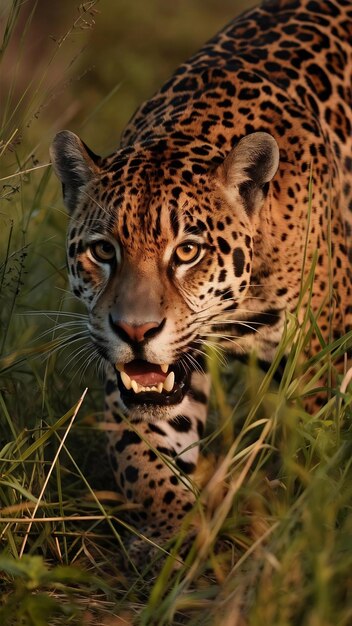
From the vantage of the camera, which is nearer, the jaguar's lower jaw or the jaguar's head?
the jaguar's head

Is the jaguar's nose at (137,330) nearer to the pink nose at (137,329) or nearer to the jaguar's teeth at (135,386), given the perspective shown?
the pink nose at (137,329)

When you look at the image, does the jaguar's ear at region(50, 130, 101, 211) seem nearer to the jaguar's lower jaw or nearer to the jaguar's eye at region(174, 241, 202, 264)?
the jaguar's eye at region(174, 241, 202, 264)

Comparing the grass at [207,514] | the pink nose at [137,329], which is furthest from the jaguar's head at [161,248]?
the grass at [207,514]

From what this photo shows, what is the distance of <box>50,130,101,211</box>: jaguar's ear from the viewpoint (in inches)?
202

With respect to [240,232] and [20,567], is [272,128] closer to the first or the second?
[240,232]

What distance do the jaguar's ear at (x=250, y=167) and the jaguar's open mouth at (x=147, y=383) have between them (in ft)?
2.53

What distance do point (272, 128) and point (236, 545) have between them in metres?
1.98

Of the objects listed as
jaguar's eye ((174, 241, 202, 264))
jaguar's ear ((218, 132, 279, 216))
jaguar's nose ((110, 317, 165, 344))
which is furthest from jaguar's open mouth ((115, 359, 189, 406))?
jaguar's ear ((218, 132, 279, 216))

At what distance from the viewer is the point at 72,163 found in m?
5.21

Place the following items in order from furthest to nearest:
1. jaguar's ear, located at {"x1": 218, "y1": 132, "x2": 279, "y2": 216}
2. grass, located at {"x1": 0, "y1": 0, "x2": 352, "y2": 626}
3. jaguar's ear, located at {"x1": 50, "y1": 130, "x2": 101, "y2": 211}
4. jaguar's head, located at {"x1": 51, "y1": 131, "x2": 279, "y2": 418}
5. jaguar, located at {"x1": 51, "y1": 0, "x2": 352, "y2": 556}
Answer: jaguar's ear, located at {"x1": 50, "y1": 130, "x2": 101, "y2": 211}
jaguar's ear, located at {"x1": 218, "y1": 132, "x2": 279, "y2": 216}
jaguar, located at {"x1": 51, "y1": 0, "x2": 352, "y2": 556}
jaguar's head, located at {"x1": 51, "y1": 131, "x2": 279, "y2": 418}
grass, located at {"x1": 0, "y1": 0, "x2": 352, "y2": 626}

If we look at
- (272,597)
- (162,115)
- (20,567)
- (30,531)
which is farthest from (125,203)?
(272,597)

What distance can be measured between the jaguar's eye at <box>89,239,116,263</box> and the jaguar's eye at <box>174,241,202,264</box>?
26cm

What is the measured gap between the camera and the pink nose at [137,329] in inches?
176

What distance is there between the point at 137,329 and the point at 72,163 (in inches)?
41.3
